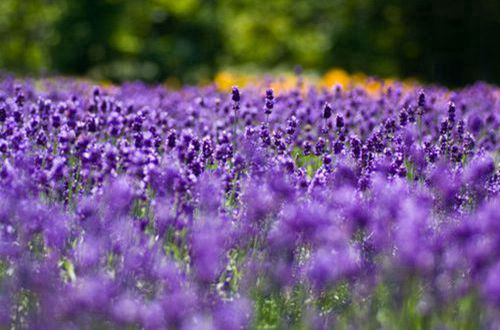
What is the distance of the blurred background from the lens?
1630 cm

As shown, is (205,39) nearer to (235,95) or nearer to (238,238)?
(235,95)

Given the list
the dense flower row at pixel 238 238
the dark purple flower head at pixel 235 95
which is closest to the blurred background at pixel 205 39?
the dark purple flower head at pixel 235 95

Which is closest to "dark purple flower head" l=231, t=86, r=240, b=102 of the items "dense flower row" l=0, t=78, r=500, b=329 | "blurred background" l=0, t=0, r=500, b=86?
"dense flower row" l=0, t=78, r=500, b=329

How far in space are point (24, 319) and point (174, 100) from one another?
13.5ft

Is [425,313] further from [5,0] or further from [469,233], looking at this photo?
[5,0]

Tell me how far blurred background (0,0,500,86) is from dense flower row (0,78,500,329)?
1176cm

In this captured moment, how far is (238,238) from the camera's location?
377 centimetres

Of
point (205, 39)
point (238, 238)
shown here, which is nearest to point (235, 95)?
point (238, 238)

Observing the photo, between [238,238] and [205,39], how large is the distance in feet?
46.5

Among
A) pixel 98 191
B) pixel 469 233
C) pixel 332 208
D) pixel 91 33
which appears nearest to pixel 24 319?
pixel 98 191

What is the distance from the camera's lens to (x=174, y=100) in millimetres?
7223

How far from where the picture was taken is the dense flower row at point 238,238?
2.94 meters

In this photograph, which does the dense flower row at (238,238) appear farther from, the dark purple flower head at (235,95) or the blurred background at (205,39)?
the blurred background at (205,39)

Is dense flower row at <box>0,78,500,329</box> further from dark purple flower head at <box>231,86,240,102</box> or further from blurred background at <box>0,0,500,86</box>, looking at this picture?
blurred background at <box>0,0,500,86</box>
